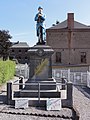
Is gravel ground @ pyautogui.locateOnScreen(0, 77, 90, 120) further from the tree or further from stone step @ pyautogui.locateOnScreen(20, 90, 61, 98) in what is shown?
the tree

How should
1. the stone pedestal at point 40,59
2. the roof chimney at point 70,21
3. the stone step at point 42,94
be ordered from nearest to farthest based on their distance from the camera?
1. the stone step at point 42,94
2. the stone pedestal at point 40,59
3. the roof chimney at point 70,21

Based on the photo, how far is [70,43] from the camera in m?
35.3

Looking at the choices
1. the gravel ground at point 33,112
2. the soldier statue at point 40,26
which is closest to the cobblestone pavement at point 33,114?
the gravel ground at point 33,112

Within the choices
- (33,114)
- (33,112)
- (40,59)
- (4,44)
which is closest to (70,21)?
(4,44)

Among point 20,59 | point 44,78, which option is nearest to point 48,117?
point 44,78

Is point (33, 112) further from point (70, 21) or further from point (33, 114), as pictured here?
point (70, 21)

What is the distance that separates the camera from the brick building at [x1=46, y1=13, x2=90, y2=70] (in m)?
34.9

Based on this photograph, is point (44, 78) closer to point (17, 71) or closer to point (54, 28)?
point (17, 71)

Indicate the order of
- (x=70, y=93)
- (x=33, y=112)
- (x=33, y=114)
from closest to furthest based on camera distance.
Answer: (x=33, y=114) < (x=33, y=112) < (x=70, y=93)

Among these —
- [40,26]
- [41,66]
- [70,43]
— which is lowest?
[41,66]

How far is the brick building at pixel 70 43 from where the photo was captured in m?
34.9

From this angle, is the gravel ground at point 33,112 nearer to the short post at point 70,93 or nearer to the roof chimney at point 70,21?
the short post at point 70,93

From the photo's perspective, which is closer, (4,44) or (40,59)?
(40,59)

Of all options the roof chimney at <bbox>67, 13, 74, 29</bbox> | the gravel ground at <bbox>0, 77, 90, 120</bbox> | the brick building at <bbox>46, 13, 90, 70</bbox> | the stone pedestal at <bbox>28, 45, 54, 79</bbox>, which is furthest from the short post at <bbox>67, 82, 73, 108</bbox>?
the roof chimney at <bbox>67, 13, 74, 29</bbox>
